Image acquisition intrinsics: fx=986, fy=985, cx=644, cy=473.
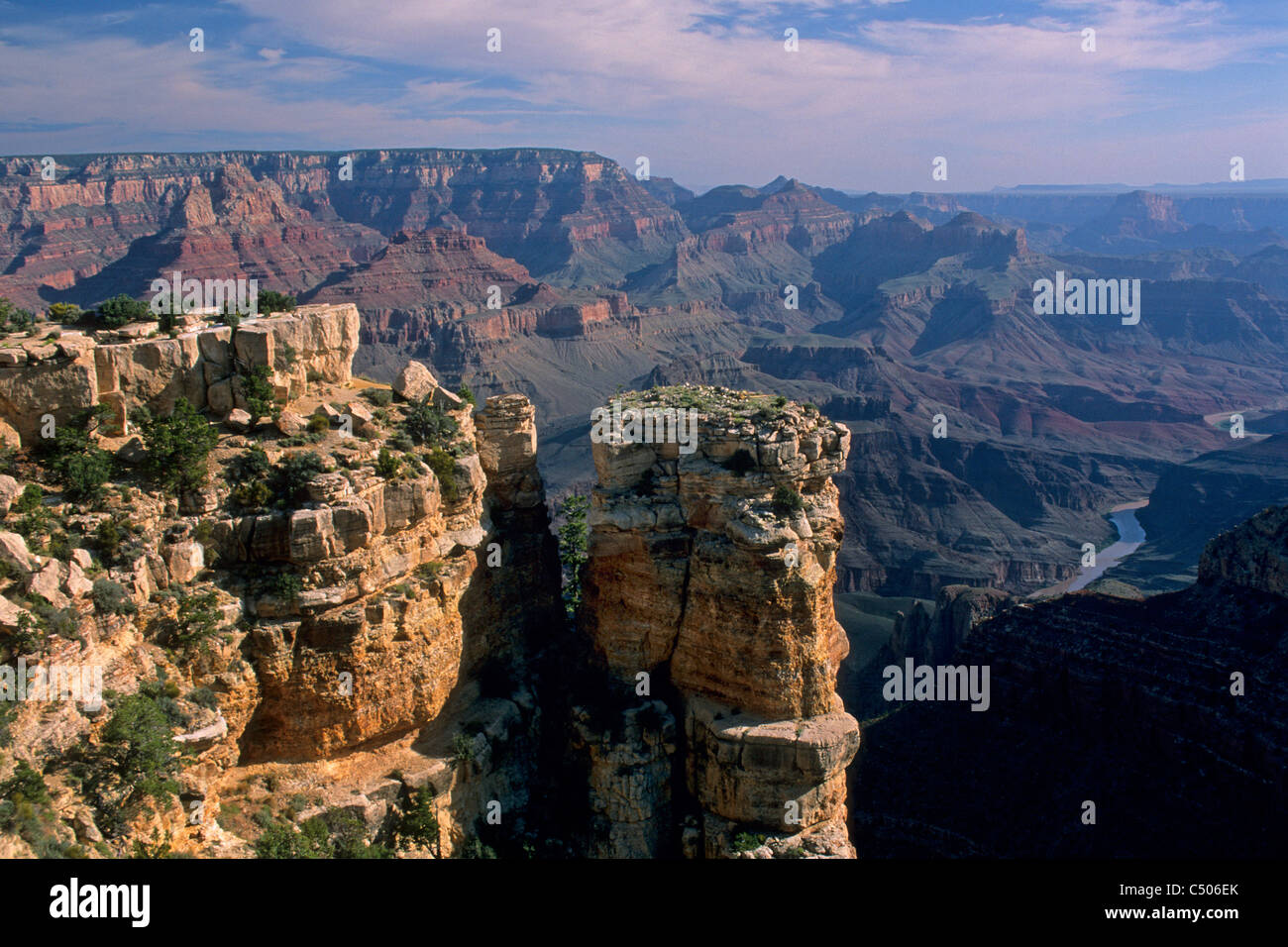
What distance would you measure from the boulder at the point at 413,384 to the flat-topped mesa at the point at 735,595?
224 inches

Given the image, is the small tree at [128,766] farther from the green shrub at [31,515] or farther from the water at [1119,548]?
the water at [1119,548]

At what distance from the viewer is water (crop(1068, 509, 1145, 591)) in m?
104

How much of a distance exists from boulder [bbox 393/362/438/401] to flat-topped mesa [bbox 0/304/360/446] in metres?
1.97

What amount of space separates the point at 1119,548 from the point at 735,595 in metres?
105

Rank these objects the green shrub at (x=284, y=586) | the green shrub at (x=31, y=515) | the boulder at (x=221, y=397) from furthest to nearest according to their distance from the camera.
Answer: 1. the boulder at (x=221, y=397)
2. the green shrub at (x=284, y=586)
3. the green shrub at (x=31, y=515)

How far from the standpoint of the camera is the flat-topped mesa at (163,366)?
25.2 meters

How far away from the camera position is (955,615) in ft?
199

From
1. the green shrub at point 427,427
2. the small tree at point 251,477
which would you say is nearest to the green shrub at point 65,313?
the small tree at point 251,477

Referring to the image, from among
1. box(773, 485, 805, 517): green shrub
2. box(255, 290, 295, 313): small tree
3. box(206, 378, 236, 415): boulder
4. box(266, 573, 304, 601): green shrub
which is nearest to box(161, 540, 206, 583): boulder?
box(266, 573, 304, 601): green shrub

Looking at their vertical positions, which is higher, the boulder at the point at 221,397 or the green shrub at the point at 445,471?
the boulder at the point at 221,397

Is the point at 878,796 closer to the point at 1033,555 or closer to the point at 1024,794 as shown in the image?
the point at 1024,794

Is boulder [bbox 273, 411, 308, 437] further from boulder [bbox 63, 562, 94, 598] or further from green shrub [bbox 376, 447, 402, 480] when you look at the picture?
boulder [bbox 63, 562, 94, 598]

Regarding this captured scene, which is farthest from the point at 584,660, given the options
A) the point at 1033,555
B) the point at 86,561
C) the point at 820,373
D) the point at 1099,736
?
the point at 820,373
